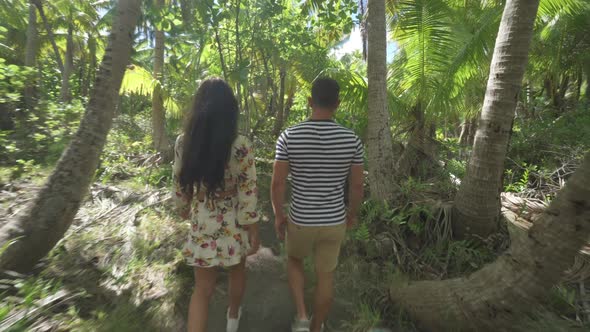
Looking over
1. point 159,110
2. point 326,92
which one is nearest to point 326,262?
point 326,92

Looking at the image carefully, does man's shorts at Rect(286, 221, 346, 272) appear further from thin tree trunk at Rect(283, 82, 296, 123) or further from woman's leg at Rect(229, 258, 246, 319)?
thin tree trunk at Rect(283, 82, 296, 123)

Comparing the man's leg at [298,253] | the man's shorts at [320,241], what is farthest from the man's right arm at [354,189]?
the man's leg at [298,253]

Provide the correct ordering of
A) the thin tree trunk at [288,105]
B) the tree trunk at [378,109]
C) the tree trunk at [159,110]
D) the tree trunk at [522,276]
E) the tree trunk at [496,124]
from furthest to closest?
the thin tree trunk at [288,105] < the tree trunk at [159,110] < the tree trunk at [378,109] < the tree trunk at [496,124] < the tree trunk at [522,276]

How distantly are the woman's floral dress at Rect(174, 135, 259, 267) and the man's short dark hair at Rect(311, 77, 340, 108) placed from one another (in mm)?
587

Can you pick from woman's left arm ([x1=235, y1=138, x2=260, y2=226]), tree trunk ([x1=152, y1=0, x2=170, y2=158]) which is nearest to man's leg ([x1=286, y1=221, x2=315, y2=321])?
woman's left arm ([x1=235, y1=138, x2=260, y2=226])

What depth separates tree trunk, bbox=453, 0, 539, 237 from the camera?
2795mm

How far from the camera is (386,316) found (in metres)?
2.83

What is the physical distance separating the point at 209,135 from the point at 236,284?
1.22m

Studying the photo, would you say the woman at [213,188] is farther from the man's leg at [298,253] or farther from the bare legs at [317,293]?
the bare legs at [317,293]

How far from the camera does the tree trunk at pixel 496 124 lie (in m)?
2.80

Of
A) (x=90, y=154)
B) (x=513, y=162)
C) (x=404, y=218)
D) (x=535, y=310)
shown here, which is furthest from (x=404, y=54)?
(x=90, y=154)

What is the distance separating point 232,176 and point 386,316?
6.30 feet

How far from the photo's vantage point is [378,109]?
4.03 meters

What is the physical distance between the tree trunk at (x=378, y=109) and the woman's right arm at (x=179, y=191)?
2.61 metres
